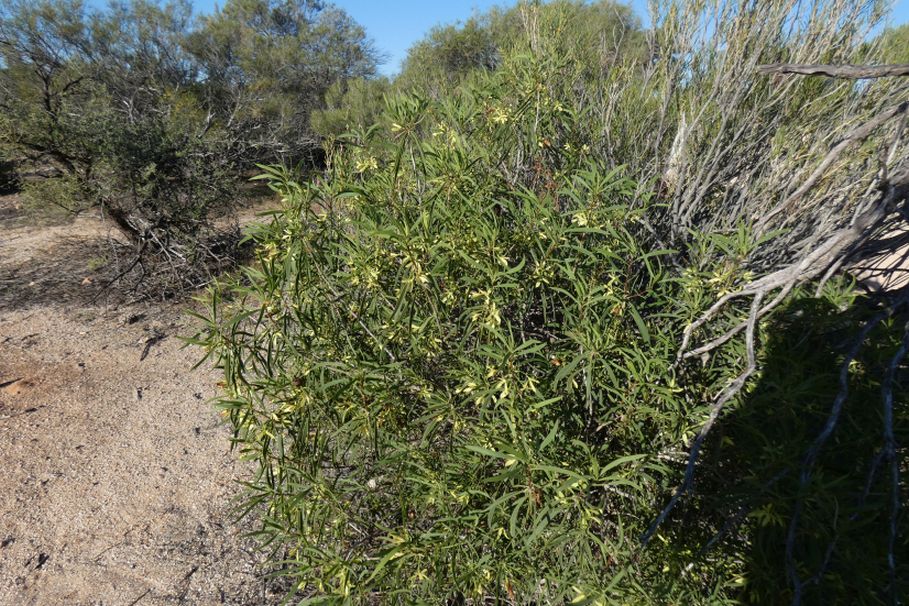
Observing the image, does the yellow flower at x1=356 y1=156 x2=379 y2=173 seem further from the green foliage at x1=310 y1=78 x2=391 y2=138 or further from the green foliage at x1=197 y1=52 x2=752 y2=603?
the green foliage at x1=310 y1=78 x2=391 y2=138

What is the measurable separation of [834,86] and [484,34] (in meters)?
9.37

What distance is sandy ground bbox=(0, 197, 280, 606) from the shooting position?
99.3 inches

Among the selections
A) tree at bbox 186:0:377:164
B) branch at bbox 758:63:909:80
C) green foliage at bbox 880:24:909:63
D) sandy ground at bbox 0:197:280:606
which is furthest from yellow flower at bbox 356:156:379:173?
tree at bbox 186:0:377:164

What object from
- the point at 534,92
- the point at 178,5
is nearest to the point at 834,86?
the point at 534,92

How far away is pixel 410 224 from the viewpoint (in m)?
1.43

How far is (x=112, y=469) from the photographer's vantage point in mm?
3289

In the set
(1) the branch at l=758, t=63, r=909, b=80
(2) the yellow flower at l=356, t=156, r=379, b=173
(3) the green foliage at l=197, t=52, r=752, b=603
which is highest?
(1) the branch at l=758, t=63, r=909, b=80

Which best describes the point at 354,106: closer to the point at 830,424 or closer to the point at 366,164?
the point at 366,164

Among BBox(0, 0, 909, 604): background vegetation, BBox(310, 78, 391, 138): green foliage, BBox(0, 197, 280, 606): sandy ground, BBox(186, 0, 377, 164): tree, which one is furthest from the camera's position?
BBox(186, 0, 377, 164): tree

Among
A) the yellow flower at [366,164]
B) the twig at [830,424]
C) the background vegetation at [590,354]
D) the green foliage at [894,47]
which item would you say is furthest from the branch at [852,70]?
the green foliage at [894,47]

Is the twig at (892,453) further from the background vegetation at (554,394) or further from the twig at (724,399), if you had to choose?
the twig at (724,399)

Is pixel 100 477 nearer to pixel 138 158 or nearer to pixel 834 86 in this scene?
pixel 138 158

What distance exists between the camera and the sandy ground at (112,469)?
2.52 meters

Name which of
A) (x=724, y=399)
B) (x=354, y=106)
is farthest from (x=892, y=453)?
(x=354, y=106)
